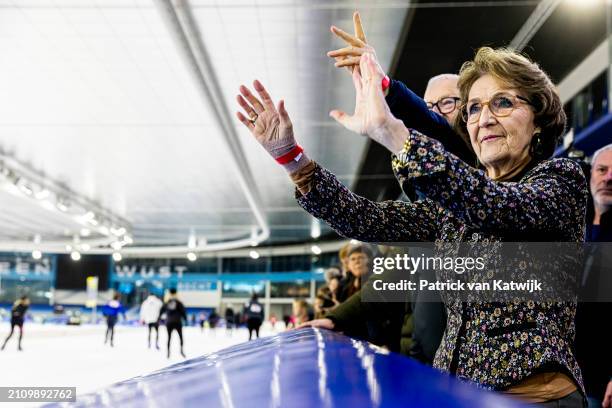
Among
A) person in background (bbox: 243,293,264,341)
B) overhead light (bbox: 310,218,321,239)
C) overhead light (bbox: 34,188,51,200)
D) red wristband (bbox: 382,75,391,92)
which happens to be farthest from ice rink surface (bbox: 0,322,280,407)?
overhead light (bbox: 310,218,321,239)

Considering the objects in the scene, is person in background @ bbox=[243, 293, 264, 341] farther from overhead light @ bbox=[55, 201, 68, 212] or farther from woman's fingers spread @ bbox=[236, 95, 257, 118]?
woman's fingers spread @ bbox=[236, 95, 257, 118]

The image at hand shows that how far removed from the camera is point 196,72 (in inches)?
267

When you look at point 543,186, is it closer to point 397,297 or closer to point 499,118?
point 499,118

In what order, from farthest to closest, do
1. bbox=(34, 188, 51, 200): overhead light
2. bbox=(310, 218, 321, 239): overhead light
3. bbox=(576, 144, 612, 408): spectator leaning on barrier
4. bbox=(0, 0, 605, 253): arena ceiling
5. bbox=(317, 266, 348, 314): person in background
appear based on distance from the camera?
bbox=(310, 218, 321, 239): overhead light → bbox=(34, 188, 51, 200): overhead light → bbox=(0, 0, 605, 253): arena ceiling → bbox=(317, 266, 348, 314): person in background → bbox=(576, 144, 612, 408): spectator leaning on barrier

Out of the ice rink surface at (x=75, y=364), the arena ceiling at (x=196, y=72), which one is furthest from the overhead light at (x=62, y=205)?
the ice rink surface at (x=75, y=364)

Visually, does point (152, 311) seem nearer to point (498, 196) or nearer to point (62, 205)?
point (62, 205)

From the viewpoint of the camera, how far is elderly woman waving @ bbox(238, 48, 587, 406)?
0.79 metres

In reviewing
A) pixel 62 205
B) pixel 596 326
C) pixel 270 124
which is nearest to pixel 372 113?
pixel 270 124

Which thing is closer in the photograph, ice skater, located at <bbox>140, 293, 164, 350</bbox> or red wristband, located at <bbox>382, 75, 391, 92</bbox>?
red wristband, located at <bbox>382, 75, 391, 92</bbox>

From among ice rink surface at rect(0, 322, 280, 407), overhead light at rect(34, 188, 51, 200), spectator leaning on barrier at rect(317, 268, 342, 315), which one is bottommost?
ice rink surface at rect(0, 322, 280, 407)

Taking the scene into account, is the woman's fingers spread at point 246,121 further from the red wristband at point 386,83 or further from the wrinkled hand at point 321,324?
the wrinkled hand at point 321,324

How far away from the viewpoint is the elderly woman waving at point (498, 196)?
31.1 inches

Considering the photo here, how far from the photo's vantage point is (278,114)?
127cm

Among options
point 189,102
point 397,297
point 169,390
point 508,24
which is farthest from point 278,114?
point 189,102
